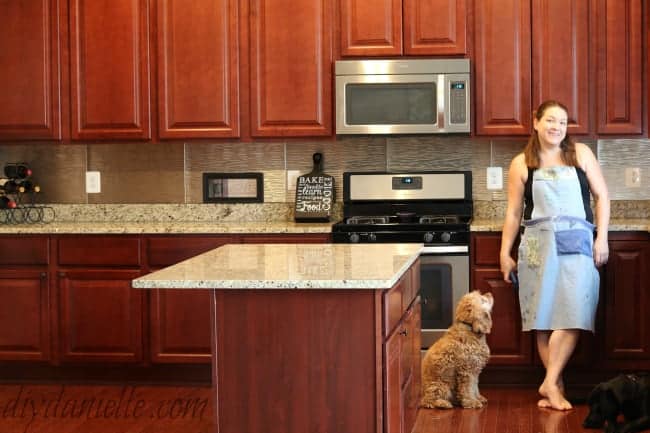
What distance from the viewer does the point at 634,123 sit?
4.97 meters

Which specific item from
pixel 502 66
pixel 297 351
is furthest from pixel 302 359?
pixel 502 66

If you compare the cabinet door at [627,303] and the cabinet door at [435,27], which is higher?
the cabinet door at [435,27]

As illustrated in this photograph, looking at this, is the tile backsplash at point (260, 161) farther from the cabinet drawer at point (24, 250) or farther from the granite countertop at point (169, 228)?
the cabinet drawer at point (24, 250)

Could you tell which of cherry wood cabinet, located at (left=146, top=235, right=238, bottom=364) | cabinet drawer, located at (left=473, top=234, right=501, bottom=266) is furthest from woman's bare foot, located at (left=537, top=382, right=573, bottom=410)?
cherry wood cabinet, located at (left=146, top=235, right=238, bottom=364)

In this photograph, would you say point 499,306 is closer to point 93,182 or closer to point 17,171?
point 93,182

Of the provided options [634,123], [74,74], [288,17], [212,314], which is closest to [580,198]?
[634,123]

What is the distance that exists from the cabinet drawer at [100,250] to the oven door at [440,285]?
1.47 m

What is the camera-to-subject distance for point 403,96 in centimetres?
508

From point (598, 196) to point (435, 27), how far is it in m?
1.26

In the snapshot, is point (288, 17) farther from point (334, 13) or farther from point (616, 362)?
point (616, 362)

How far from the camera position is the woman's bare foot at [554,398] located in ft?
14.6

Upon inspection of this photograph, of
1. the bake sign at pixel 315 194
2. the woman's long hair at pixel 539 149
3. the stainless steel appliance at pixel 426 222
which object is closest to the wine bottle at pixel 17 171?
the bake sign at pixel 315 194

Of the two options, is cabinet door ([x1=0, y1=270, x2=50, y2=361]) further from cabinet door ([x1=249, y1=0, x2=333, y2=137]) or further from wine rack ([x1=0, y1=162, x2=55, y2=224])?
cabinet door ([x1=249, y1=0, x2=333, y2=137])

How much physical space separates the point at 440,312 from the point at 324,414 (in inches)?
83.3
